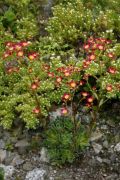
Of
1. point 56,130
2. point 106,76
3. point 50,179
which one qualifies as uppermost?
point 106,76

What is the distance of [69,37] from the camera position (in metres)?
11.1

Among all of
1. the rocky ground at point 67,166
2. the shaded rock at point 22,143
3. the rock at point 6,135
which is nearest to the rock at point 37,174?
the rocky ground at point 67,166

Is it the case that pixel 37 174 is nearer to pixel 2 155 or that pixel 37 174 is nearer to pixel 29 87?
pixel 2 155

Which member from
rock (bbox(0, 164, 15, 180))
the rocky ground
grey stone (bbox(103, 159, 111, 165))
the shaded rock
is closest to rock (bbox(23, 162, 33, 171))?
A: the rocky ground

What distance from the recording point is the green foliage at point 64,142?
864 cm

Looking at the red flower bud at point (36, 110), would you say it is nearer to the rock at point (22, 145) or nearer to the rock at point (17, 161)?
the rock at point (22, 145)

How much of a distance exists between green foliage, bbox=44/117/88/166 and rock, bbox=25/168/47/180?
0.27 m

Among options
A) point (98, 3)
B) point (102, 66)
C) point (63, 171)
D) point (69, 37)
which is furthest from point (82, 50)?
point (63, 171)

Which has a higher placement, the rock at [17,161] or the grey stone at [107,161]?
the grey stone at [107,161]

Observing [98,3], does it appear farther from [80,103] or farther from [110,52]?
[80,103]

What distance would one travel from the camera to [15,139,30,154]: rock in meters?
9.04

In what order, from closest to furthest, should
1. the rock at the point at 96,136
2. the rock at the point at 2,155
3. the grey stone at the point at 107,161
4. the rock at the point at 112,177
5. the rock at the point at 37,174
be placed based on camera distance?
the rock at the point at 112,177 → the rock at the point at 37,174 → the grey stone at the point at 107,161 → the rock at the point at 2,155 → the rock at the point at 96,136

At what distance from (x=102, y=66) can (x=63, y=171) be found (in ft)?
7.79

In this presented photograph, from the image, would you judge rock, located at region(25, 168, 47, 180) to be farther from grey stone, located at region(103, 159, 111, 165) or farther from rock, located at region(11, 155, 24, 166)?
grey stone, located at region(103, 159, 111, 165)
